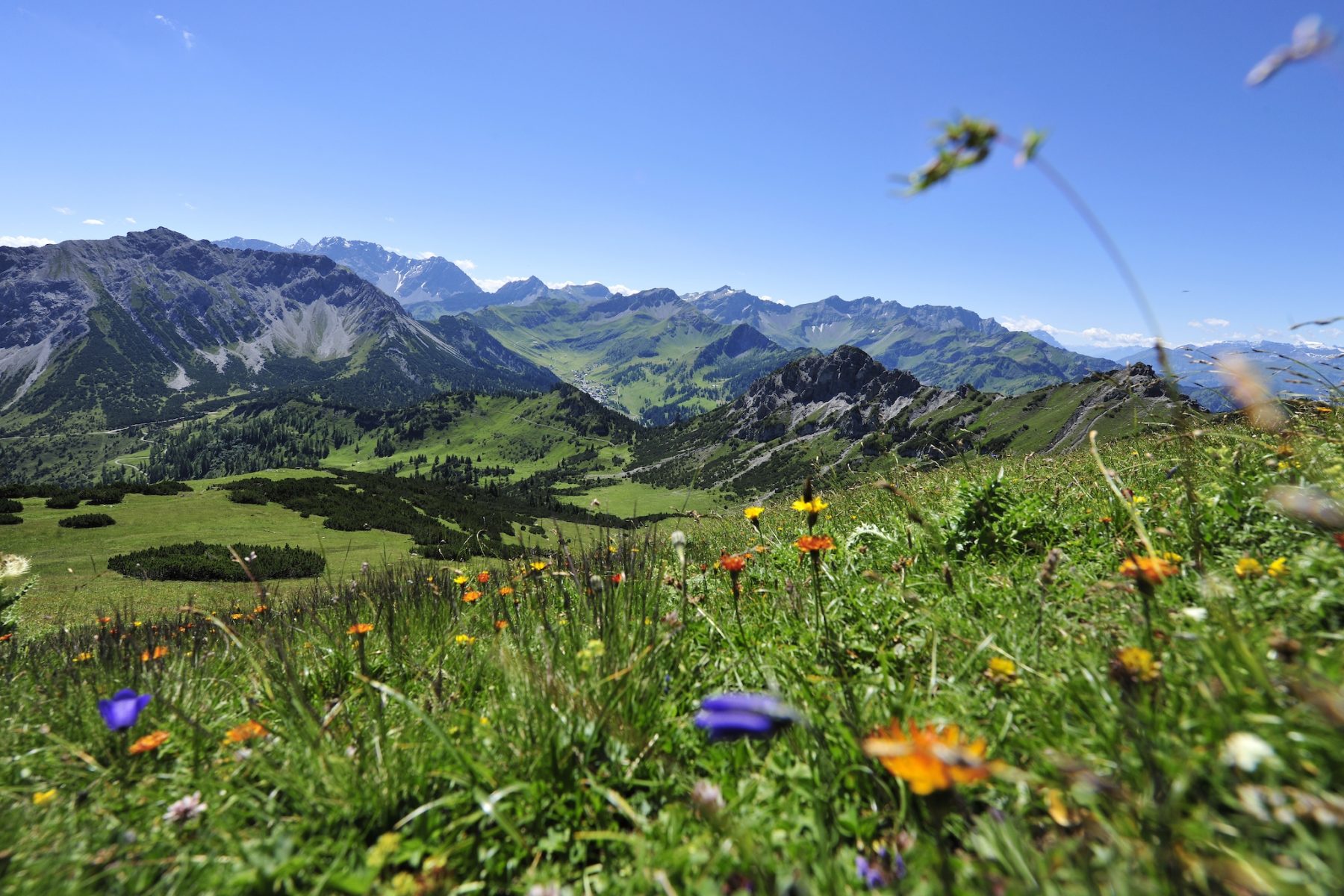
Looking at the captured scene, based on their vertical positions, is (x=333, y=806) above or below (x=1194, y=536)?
below

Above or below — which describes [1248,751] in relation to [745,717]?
above

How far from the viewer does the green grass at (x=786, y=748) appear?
1.68 meters

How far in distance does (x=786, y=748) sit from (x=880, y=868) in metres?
0.71

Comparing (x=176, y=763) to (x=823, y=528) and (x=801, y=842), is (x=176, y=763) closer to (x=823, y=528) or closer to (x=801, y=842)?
(x=801, y=842)

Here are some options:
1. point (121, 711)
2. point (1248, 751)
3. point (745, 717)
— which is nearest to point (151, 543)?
point (121, 711)

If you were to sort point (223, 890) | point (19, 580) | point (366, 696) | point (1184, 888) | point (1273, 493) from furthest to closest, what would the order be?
point (19, 580), point (366, 696), point (1273, 493), point (223, 890), point (1184, 888)

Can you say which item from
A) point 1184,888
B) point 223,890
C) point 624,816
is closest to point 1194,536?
point 1184,888

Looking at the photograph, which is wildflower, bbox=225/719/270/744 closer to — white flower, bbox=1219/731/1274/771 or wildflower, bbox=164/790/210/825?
wildflower, bbox=164/790/210/825

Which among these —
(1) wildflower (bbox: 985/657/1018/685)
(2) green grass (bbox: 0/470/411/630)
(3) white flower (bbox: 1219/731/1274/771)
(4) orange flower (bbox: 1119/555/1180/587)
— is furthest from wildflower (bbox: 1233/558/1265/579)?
(2) green grass (bbox: 0/470/411/630)

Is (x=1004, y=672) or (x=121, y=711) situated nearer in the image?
(x=121, y=711)

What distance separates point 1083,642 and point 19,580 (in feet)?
106

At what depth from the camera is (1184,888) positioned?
142cm

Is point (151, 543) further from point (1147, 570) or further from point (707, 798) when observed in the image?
point (1147, 570)

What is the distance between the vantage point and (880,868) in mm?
1950
